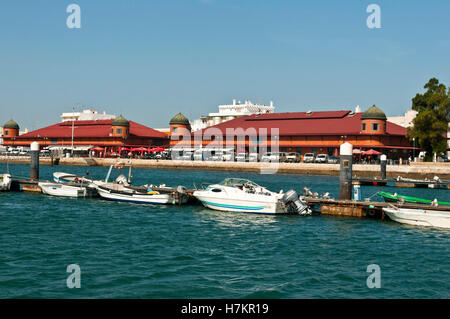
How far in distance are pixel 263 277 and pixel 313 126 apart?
93138 millimetres

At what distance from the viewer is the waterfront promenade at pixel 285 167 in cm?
8204

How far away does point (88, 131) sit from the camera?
141625mm

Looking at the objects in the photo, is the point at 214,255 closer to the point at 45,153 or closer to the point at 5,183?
the point at 5,183

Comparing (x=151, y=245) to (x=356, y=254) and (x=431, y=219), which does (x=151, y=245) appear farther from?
(x=431, y=219)

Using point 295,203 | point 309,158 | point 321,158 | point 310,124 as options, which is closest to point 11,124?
point 310,124

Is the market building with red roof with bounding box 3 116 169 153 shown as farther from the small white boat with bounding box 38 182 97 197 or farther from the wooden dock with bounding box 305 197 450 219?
the wooden dock with bounding box 305 197 450 219

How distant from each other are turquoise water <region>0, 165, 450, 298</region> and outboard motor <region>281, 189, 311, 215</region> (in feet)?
3.40

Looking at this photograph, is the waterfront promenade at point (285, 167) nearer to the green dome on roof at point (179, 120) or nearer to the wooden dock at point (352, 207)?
the green dome on roof at point (179, 120)

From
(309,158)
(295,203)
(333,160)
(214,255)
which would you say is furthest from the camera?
(309,158)

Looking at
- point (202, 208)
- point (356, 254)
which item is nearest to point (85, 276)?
point (356, 254)

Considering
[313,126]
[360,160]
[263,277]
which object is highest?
[313,126]

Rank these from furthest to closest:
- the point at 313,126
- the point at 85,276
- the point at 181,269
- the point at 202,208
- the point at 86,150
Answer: the point at 86,150, the point at 313,126, the point at 202,208, the point at 181,269, the point at 85,276

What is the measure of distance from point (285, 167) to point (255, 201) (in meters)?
59.4

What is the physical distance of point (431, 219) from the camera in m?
33.6
